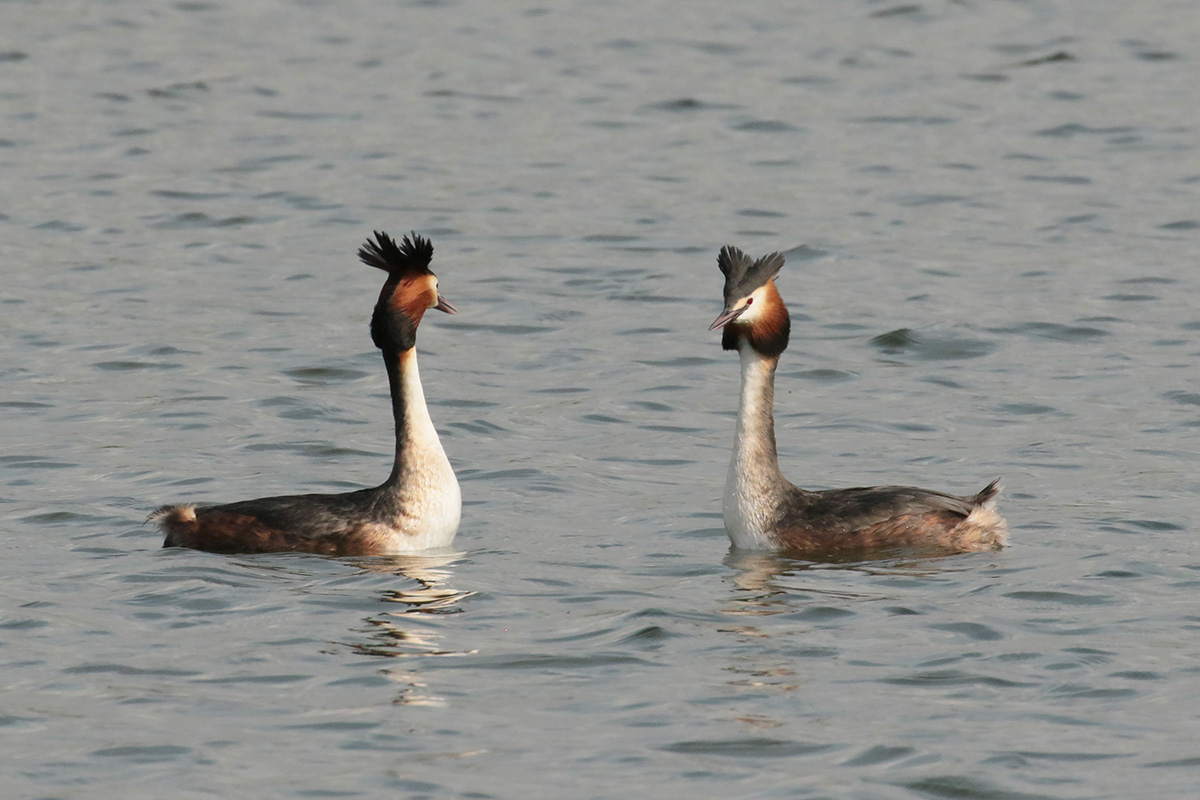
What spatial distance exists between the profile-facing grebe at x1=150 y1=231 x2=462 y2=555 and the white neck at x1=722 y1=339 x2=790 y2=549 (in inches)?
64.5

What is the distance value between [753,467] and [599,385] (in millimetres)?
4461

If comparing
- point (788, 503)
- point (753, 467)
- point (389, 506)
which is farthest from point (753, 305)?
point (389, 506)

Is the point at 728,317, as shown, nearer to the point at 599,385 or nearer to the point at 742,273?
the point at 742,273

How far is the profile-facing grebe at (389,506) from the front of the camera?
11930mm

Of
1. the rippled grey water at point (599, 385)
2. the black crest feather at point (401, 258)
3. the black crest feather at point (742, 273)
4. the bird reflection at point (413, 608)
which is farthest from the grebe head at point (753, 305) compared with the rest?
the bird reflection at point (413, 608)

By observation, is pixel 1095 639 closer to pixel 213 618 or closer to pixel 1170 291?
pixel 213 618

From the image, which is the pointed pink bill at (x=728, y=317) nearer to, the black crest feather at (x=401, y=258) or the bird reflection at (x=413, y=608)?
the black crest feather at (x=401, y=258)

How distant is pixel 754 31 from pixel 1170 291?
42.5ft

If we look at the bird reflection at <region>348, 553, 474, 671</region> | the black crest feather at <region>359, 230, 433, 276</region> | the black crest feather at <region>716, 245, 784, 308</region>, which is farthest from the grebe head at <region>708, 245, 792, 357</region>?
the bird reflection at <region>348, 553, 474, 671</region>

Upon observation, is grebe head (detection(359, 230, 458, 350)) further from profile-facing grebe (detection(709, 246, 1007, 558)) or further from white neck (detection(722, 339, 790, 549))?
white neck (detection(722, 339, 790, 549))

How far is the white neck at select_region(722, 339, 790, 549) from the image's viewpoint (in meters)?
12.2

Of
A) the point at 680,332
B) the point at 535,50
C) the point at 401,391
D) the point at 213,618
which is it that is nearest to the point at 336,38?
the point at 535,50

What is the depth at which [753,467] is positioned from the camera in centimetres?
1235

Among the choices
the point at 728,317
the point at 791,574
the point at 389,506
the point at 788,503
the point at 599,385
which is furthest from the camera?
the point at 599,385
